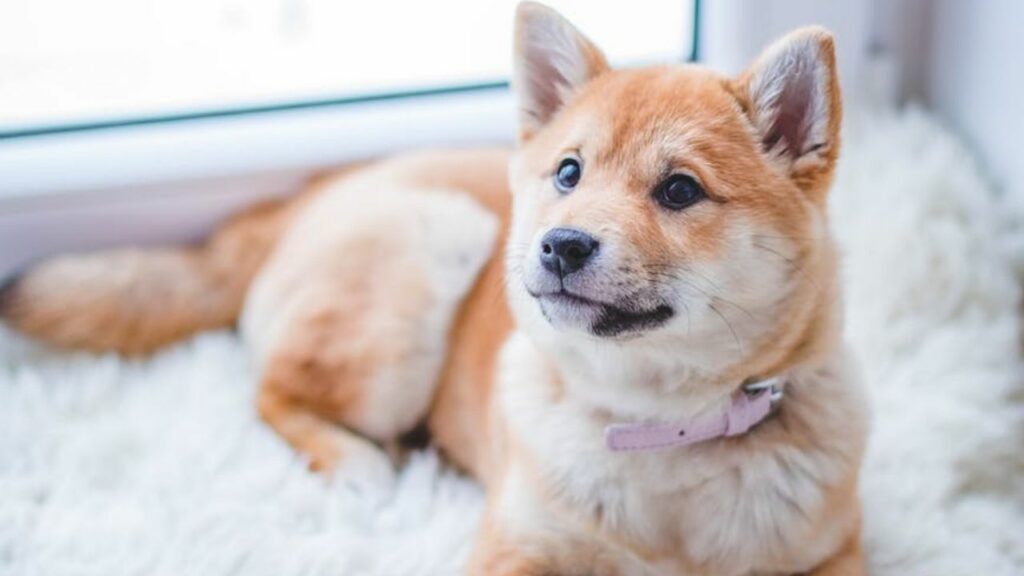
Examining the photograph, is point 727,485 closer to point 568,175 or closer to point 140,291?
point 568,175

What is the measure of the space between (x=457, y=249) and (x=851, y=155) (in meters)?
0.64

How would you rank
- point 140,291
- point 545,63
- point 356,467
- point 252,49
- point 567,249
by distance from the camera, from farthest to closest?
1. point 252,49
2. point 140,291
3. point 356,467
4. point 545,63
5. point 567,249

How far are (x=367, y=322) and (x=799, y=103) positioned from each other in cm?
60

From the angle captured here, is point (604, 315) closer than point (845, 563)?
Yes

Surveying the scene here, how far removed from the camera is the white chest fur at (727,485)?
3.34 ft

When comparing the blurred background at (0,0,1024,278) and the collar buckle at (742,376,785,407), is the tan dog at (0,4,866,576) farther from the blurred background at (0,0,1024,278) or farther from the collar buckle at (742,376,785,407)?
the blurred background at (0,0,1024,278)

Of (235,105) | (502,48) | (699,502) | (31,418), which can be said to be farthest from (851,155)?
(31,418)

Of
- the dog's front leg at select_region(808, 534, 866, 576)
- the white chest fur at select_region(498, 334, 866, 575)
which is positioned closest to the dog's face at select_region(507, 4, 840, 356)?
the white chest fur at select_region(498, 334, 866, 575)

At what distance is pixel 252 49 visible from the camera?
1.60m

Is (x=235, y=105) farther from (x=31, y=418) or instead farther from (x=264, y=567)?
(x=264, y=567)

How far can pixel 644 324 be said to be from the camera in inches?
37.0

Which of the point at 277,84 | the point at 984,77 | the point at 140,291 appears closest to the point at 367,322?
the point at 140,291

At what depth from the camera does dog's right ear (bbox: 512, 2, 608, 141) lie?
108 centimetres

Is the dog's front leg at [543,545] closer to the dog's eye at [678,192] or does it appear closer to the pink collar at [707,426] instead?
the pink collar at [707,426]
